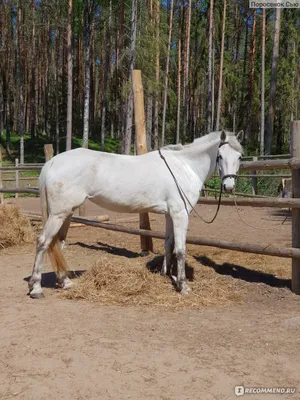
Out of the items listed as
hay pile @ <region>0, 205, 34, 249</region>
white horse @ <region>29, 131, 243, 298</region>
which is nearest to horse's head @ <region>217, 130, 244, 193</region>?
white horse @ <region>29, 131, 243, 298</region>

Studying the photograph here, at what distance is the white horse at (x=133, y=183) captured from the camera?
4207mm

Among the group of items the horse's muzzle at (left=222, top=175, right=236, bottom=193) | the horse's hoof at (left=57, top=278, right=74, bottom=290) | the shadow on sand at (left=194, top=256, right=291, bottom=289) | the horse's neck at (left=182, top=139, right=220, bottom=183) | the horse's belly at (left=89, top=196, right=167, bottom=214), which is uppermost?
the horse's neck at (left=182, top=139, right=220, bottom=183)

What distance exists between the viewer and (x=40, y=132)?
34000mm

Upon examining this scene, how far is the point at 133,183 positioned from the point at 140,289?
1070 millimetres

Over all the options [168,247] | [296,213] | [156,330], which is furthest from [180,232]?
[156,330]

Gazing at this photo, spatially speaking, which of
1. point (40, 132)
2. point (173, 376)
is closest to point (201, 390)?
point (173, 376)

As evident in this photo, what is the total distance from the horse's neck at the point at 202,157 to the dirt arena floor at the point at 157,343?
1.17 m

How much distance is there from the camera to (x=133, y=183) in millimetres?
4375

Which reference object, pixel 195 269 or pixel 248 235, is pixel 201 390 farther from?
pixel 248 235

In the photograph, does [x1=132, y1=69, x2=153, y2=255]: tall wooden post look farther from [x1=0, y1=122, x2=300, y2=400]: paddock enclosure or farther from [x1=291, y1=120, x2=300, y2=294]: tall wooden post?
[x1=291, y1=120, x2=300, y2=294]: tall wooden post

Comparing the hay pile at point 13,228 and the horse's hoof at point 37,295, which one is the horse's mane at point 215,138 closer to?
the horse's hoof at point 37,295

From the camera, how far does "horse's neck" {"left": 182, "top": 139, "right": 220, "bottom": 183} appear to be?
14.8ft

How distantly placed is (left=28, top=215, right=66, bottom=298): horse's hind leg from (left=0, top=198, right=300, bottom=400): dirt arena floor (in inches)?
4.5

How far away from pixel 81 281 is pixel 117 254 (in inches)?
75.0
